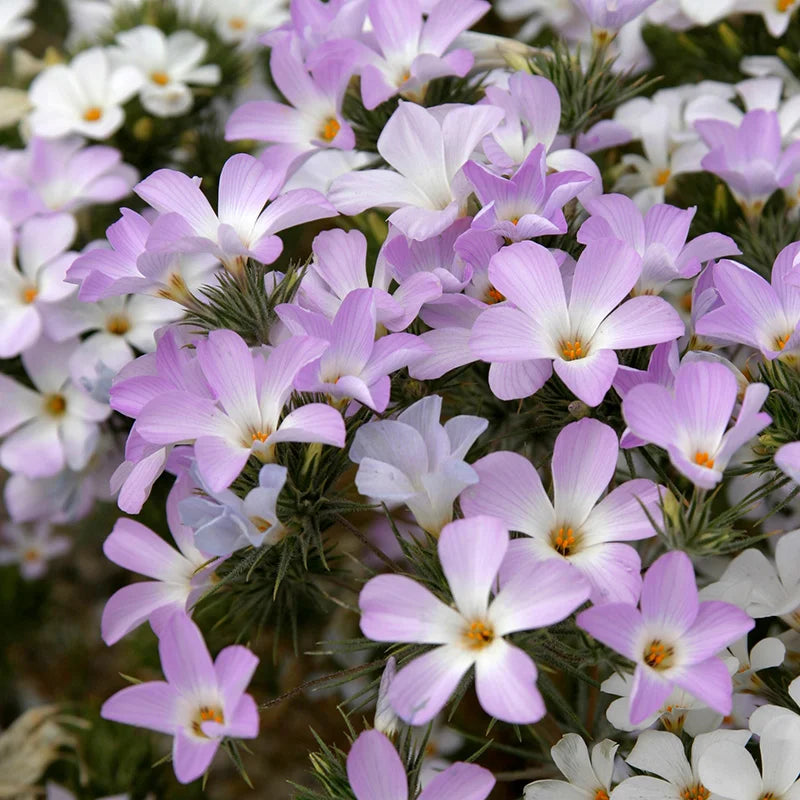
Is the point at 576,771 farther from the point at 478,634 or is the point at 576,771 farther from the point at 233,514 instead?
the point at 233,514

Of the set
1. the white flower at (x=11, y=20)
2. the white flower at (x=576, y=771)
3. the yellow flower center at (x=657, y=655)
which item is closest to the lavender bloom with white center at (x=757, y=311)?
the yellow flower center at (x=657, y=655)

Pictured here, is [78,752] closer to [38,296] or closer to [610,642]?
[38,296]

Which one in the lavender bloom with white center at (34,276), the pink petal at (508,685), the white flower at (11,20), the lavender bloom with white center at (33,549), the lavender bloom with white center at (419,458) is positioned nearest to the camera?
the pink petal at (508,685)

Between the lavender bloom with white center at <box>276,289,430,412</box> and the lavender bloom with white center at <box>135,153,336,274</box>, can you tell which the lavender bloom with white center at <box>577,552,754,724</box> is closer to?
the lavender bloom with white center at <box>276,289,430,412</box>

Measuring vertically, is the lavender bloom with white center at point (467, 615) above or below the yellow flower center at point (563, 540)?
above

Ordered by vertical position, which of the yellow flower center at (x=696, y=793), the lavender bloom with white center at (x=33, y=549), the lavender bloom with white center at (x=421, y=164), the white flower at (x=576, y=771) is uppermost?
the lavender bloom with white center at (x=421, y=164)

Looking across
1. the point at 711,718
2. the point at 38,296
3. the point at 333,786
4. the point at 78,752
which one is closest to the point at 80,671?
the point at 78,752

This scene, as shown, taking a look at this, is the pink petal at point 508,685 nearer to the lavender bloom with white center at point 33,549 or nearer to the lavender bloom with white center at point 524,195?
the lavender bloom with white center at point 524,195

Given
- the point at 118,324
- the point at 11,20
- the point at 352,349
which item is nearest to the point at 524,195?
the point at 352,349
